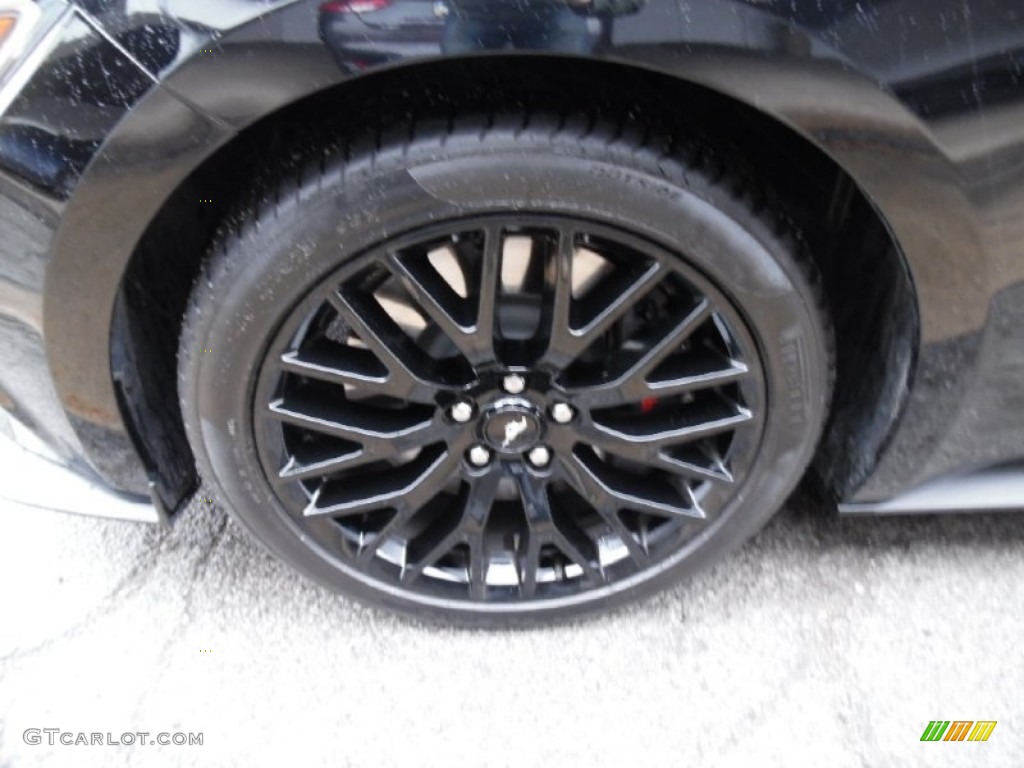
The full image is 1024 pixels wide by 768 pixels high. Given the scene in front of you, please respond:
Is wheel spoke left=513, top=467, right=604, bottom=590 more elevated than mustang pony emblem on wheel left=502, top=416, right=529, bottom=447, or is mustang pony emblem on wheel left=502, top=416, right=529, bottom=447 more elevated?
mustang pony emblem on wheel left=502, top=416, right=529, bottom=447

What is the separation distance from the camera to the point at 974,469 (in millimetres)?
1435

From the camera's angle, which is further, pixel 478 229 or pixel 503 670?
pixel 503 670

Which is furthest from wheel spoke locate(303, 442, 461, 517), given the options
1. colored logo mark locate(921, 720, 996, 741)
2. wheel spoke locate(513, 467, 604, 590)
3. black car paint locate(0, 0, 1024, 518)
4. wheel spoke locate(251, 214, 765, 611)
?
colored logo mark locate(921, 720, 996, 741)

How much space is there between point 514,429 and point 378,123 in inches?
17.3

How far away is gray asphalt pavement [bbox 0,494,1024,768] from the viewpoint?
138 cm

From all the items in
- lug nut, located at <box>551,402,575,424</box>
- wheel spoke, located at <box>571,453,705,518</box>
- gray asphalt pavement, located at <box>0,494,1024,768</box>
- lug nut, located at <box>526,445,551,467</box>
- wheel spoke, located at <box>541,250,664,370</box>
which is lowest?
gray asphalt pavement, located at <box>0,494,1024,768</box>

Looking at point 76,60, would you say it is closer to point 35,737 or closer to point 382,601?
point 382,601

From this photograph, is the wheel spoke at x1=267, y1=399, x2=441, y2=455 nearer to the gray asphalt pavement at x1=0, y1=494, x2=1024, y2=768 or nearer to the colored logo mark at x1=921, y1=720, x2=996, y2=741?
the gray asphalt pavement at x1=0, y1=494, x2=1024, y2=768

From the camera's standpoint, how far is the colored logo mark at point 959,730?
54.7 inches

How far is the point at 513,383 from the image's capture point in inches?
49.1

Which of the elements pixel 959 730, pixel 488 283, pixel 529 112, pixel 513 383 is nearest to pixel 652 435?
pixel 513 383

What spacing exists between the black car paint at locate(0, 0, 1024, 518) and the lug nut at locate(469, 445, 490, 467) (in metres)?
0.49

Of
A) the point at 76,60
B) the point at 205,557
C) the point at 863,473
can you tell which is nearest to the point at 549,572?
the point at 863,473

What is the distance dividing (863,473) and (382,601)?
2.44 feet
